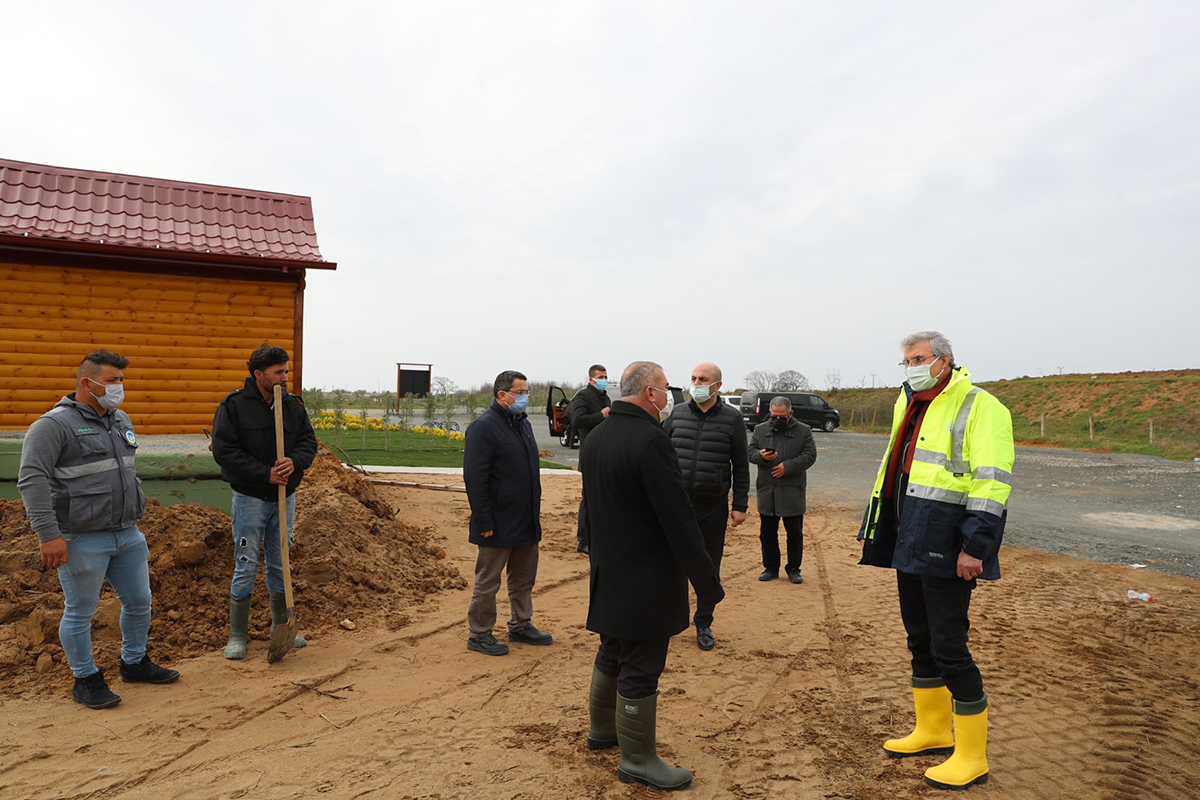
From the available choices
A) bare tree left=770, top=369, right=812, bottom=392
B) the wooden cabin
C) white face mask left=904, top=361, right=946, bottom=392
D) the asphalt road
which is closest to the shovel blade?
white face mask left=904, top=361, right=946, bottom=392

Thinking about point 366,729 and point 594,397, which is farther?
point 594,397

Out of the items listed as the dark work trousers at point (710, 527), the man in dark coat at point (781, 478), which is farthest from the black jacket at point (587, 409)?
the dark work trousers at point (710, 527)

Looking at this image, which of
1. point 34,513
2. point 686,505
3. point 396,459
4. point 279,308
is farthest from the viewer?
point 396,459

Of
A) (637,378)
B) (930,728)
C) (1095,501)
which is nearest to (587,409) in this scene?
(637,378)

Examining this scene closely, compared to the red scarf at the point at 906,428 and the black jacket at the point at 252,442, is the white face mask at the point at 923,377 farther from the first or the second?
the black jacket at the point at 252,442

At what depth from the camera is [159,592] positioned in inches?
213

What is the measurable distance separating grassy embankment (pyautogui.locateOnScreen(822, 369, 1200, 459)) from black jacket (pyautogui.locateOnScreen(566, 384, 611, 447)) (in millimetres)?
23568

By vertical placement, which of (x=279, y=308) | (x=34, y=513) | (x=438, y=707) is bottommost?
(x=438, y=707)

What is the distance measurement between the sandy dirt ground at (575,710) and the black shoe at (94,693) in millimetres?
69

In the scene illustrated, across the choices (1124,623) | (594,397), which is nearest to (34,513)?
(594,397)

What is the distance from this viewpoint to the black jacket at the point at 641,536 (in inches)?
125

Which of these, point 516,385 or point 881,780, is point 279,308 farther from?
point 881,780

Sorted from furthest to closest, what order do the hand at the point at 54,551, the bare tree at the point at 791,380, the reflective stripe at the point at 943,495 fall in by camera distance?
the bare tree at the point at 791,380, the hand at the point at 54,551, the reflective stripe at the point at 943,495

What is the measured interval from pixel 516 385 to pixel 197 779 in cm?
286
